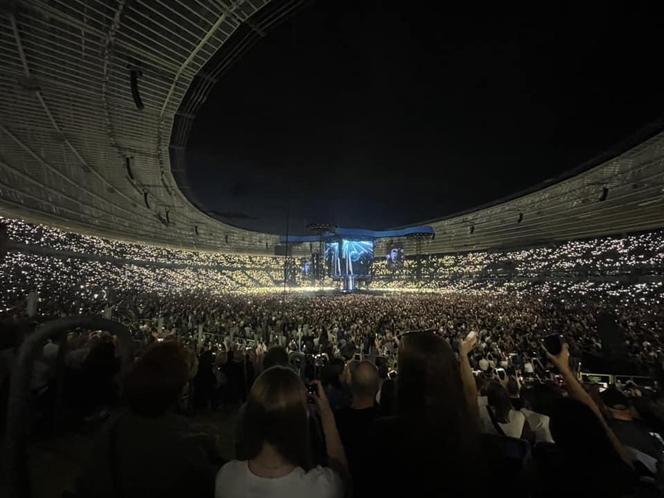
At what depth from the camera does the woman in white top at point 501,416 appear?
2.67 m

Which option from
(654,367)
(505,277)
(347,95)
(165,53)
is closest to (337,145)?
(347,95)

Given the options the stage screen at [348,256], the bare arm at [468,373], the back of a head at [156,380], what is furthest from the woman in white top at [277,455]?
the stage screen at [348,256]

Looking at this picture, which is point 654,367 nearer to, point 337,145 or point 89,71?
point 337,145

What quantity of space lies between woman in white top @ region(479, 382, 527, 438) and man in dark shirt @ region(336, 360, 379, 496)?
3.89 ft

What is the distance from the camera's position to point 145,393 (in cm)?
154

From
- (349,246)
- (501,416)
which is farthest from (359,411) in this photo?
(349,246)

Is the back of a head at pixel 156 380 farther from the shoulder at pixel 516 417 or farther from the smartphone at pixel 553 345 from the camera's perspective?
the shoulder at pixel 516 417

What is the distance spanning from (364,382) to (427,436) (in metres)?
0.74

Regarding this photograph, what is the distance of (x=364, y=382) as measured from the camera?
2.07m

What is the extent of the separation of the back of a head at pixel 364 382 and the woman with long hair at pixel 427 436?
516 millimetres

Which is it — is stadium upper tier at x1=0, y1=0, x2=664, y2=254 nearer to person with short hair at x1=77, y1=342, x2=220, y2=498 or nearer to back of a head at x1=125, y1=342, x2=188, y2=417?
back of a head at x1=125, y1=342, x2=188, y2=417

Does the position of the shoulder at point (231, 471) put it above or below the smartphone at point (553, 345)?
below

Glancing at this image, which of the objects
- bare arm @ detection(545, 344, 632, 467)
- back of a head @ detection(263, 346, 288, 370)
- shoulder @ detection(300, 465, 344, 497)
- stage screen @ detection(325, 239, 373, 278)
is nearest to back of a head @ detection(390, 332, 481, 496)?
shoulder @ detection(300, 465, 344, 497)

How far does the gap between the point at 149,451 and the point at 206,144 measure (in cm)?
1240
